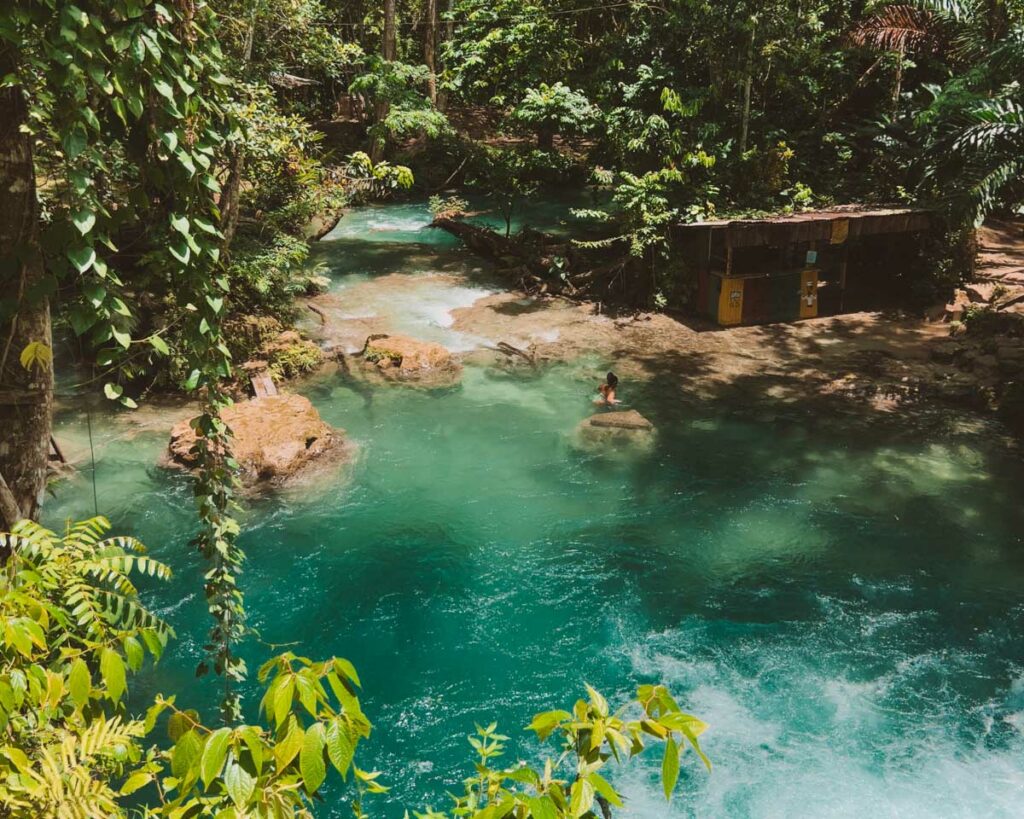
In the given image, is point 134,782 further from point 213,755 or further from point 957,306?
point 957,306

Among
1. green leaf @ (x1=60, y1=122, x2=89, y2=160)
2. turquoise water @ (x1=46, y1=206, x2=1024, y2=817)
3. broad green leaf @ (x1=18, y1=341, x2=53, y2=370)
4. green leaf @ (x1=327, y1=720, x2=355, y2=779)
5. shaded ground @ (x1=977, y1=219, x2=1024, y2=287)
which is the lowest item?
turquoise water @ (x1=46, y1=206, x2=1024, y2=817)

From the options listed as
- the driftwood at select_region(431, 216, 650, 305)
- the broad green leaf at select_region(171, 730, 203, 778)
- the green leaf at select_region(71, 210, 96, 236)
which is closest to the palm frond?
the driftwood at select_region(431, 216, 650, 305)

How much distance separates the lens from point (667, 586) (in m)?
9.75

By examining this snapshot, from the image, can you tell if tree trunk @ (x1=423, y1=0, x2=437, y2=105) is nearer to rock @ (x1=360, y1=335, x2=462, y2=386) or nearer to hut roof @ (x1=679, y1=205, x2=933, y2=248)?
hut roof @ (x1=679, y1=205, x2=933, y2=248)

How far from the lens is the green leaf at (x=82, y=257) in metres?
3.21

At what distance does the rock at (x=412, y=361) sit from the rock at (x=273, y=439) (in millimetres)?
2793

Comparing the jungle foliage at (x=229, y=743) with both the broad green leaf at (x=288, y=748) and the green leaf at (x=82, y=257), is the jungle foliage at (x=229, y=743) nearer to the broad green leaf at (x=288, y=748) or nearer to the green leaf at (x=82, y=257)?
the broad green leaf at (x=288, y=748)

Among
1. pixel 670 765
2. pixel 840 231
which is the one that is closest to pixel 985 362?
pixel 840 231

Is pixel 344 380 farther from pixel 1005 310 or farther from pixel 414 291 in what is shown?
pixel 1005 310

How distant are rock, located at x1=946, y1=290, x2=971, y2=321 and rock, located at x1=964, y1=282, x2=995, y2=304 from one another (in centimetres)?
10

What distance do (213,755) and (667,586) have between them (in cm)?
822

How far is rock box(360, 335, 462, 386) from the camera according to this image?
15.4 metres

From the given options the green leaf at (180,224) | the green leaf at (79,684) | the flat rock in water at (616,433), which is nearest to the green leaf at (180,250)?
the green leaf at (180,224)

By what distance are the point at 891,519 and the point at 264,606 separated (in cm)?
808
